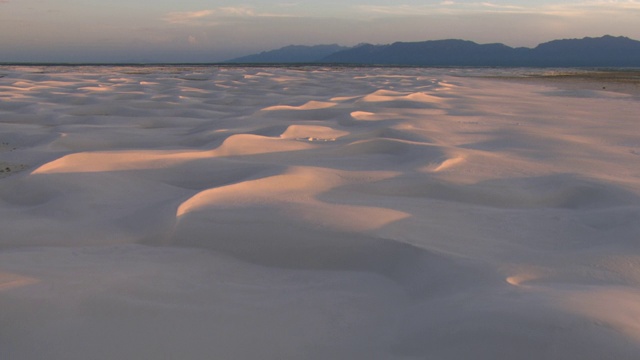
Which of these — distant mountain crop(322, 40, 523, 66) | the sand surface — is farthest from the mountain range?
the sand surface

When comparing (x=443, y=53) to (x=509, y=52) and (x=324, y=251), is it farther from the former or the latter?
(x=324, y=251)

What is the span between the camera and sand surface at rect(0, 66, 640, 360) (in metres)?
1.35

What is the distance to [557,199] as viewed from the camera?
2752 millimetres

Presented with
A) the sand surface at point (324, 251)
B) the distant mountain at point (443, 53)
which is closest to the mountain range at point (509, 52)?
the distant mountain at point (443, 53)

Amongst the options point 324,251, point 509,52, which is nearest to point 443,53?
point 509,52

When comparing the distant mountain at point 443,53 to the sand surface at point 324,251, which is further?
the distant mountain at point 443,53

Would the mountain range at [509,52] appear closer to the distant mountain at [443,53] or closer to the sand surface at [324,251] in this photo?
Result: the distant mountain at [443,53]

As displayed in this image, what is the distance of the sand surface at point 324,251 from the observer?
1353 mm

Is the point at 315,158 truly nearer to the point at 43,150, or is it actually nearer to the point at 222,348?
the point at 43,150

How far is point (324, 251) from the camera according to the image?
79.7 inches

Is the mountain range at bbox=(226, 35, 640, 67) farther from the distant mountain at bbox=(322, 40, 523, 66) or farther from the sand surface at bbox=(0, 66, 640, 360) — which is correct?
the sand surface at bbox=(0, 66, 640, 360)

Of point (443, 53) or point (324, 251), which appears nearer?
point (324, 251)

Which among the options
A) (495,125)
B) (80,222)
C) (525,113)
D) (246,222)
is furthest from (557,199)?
(525,113)

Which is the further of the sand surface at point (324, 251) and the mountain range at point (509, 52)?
the mountain range at point (509, 52)
